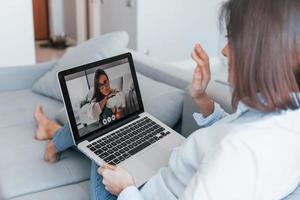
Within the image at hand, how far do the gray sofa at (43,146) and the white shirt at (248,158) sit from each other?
63 centimetres

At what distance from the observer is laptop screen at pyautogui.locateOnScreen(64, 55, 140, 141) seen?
129 centimetres

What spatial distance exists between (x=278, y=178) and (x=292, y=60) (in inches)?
10.1

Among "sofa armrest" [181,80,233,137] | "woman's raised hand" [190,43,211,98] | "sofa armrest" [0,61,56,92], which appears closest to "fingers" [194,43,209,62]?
"woman's raised hand" [190,43,211,98]

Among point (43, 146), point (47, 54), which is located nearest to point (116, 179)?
point (43, 146)

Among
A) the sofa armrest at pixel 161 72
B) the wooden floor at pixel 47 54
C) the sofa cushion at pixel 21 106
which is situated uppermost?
the sofa armrest at pixel 161 72

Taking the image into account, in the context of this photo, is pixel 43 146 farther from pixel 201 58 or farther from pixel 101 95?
pixel 201 58

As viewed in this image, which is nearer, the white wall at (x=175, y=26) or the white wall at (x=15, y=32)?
the white wall at (x=15, y=32)

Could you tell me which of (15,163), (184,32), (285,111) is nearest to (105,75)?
(15,163)

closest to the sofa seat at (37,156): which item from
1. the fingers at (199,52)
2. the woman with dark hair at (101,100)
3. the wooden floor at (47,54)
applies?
the woman with dark hair at (101,100)

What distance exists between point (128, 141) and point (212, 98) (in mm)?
371

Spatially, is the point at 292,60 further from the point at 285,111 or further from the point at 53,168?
the point at 53,168

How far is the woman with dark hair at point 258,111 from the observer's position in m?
0.79

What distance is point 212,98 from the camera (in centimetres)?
150

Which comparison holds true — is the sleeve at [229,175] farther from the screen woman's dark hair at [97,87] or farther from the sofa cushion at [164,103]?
the sofa cushion at [164,103]
